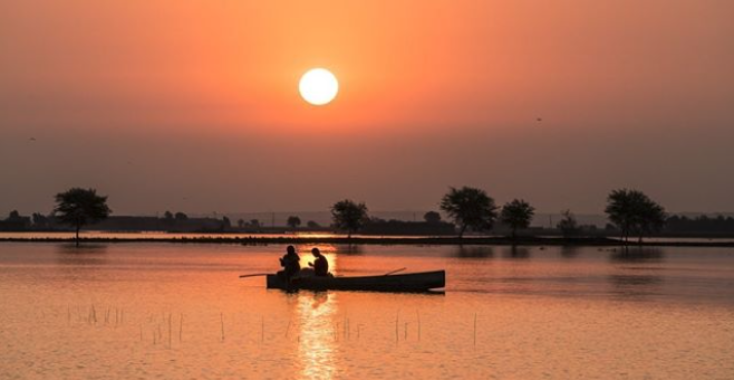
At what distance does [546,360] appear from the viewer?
3525 centimetres

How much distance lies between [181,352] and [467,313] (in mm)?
18048

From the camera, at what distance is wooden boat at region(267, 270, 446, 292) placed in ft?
200

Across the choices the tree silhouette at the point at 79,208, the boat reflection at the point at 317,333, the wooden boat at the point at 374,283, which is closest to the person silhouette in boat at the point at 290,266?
the wooden boat at the point at 374,283

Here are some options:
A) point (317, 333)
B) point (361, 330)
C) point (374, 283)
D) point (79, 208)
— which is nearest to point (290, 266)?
point (374, 283)

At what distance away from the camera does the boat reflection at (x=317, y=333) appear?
32.9 m

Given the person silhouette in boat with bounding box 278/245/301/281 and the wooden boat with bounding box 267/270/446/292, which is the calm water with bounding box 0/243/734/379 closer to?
the wooden boat with bounding box 267/270/446/292

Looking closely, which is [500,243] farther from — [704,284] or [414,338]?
[414,338]

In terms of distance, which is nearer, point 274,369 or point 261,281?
point 274,369

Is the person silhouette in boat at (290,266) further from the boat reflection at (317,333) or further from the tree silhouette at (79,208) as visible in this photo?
the tree silhouette at (79,208)

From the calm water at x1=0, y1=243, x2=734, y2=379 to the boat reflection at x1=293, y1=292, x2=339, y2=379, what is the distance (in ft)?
0.23

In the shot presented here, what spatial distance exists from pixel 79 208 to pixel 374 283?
5527 inches

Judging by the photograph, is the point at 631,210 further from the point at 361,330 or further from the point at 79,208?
the point at 361,330

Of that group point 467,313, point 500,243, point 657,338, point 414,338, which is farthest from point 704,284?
point 500,243

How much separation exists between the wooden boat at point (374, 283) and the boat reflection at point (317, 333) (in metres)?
0.81
